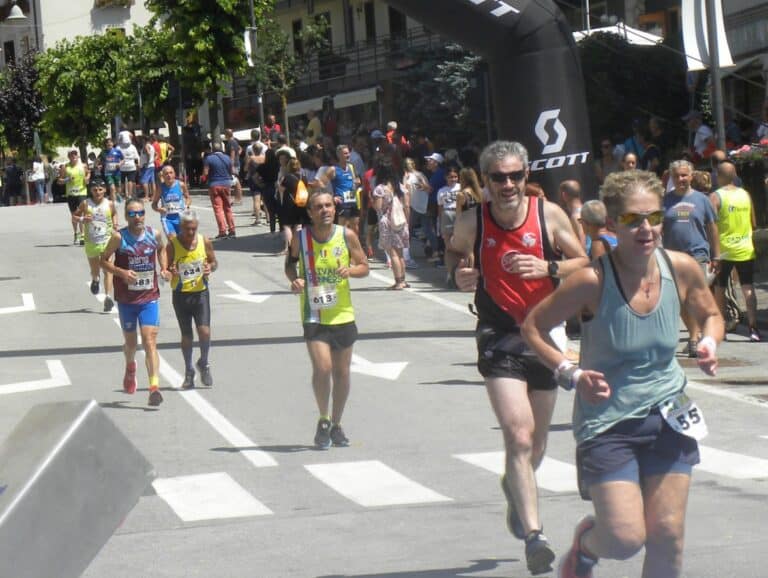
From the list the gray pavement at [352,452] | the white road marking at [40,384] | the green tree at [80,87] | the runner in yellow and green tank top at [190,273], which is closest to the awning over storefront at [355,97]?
the green tree at [80,87]

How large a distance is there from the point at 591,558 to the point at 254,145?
26.2 metres

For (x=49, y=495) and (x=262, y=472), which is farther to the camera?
(x=262, y=472)

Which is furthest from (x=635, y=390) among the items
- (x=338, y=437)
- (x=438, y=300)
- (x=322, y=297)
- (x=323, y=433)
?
(x=438, y=300)

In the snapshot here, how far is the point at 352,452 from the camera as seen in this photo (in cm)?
1177

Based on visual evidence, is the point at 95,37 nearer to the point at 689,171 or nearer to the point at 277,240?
the point at 277,240

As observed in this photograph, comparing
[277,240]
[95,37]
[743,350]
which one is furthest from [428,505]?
[95,37]

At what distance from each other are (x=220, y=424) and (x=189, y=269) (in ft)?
7.13

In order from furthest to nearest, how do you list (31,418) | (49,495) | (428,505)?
(428,505) → (31,418) → (49,495)

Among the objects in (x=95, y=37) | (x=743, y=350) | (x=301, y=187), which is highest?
(x=95, y=37)

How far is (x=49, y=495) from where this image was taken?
3.72 metres

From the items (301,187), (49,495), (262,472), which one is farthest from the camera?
(301,187)

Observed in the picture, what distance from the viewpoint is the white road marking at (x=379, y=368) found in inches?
636

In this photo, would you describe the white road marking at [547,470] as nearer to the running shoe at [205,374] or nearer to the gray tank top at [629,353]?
the gray tank top at [629,353]

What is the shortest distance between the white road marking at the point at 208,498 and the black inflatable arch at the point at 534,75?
732 cm
